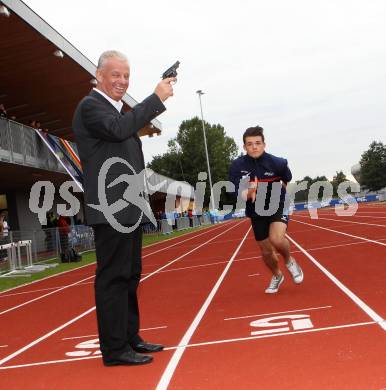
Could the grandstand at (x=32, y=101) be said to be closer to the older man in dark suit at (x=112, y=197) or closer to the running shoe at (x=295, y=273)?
the running shoe at (x=295, y=273)

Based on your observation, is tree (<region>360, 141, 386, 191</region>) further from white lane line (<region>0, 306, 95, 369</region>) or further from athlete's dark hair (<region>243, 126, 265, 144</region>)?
white lane line (<region>0, 306, 95, 369</region>)

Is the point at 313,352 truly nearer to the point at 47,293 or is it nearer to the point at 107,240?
the point at 107,240

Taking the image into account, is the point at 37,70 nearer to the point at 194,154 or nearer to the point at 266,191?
the point at 266,191

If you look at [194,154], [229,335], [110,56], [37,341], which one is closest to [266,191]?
[229,335]

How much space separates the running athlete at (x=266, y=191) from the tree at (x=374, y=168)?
89.6 metres

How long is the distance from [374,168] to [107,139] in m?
93.7

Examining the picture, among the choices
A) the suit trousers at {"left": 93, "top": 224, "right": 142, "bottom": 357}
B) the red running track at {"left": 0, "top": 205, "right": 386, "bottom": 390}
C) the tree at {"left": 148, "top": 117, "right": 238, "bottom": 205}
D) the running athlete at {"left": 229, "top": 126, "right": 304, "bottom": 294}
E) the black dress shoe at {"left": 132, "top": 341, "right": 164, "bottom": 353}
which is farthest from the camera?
the tree at {"left": 148, "top": 117, "right": 238, "bottom": 205}

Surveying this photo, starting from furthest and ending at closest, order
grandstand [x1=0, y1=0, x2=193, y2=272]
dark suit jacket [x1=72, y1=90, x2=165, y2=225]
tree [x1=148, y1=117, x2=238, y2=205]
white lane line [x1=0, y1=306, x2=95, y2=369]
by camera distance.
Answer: tree [x1=148, y1=117, x2=238, y2=205], grandstand [x1=0, y1=0, x2=193, y2=272], white lane line [x1=0, y1=306, x2=95, y2=369], dark suit jacket [x1=72, y1=90, x2=165, y2=225]

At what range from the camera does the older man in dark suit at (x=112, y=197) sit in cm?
389

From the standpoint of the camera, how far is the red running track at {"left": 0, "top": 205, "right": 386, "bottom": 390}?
3.48m

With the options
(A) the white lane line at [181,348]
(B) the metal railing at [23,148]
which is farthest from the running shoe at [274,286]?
(B) the metal railing at [23,148]

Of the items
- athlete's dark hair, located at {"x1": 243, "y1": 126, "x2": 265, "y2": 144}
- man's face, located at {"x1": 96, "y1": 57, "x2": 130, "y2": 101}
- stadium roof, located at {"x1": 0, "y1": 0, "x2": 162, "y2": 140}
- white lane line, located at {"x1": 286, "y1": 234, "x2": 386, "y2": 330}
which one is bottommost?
white lane line, located at {"x1": 286, "y1": 234, "x2": 386, "y2": 330}

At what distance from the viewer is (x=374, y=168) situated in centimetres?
9319

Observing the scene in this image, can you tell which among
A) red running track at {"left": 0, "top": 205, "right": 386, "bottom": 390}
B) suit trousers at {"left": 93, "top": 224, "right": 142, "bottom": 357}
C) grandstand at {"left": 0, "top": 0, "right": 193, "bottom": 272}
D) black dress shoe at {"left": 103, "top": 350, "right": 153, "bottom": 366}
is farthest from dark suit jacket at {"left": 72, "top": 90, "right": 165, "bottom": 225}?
grandstand at {"left": 0, "top": 0, "right": 193, "bottom": 272}
